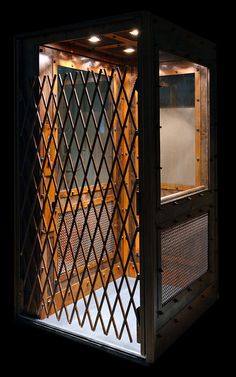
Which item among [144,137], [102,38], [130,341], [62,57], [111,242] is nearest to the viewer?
[144,137]

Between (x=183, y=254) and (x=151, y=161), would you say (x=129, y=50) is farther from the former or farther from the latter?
(x=183, y=254)

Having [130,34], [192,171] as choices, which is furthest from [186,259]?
[130,34]

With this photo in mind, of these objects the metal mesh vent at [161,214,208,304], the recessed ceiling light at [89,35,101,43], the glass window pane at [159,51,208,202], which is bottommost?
the metal mesh vent at [161,214,208,304]

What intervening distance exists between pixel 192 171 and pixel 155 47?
0.97 m

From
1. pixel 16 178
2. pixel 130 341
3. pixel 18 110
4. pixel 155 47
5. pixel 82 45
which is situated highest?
pixel 82 45

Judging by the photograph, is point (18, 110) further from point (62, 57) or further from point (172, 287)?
point (172, 287)

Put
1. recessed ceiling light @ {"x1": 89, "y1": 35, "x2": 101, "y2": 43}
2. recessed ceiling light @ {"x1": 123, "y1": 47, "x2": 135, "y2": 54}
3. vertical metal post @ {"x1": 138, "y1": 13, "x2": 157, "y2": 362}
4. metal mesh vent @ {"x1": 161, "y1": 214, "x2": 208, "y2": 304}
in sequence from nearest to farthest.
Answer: vertical metal post @ {"x1": 138, "y1": 13, "x2": 157, "y2": 362}
metal mesh vent @ {"x1": 161, "y1": 214, "x2": 208, "y2": 304}
recessed ceiling light @ {"x1": 89, "y1": 35, "x2": 101, "y2": 43}
recessed ceiling light @ {"x1": 123, "y1": 47, "x2": 135, "y2": 54}

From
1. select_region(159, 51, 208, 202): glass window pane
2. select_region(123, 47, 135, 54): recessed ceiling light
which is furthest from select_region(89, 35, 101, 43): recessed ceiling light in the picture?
select_region(159, 51, 208, 202): glass window pane

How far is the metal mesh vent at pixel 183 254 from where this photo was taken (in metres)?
2.66

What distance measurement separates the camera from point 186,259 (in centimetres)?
293

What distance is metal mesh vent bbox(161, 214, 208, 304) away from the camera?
8.72 ft

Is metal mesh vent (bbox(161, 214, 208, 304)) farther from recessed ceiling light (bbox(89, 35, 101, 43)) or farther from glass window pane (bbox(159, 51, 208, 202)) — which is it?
recessed ceiling light (bbox(89, 35, 101, 43))

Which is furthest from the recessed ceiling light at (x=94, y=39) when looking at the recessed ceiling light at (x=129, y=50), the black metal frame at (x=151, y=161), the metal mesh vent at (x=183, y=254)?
the metal mesh vent at (x=183, y=254)

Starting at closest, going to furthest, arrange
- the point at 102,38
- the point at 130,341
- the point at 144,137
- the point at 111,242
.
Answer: the point at 144,137 → the point at 130,341 → the point at 102,38 → the point at 111,242
